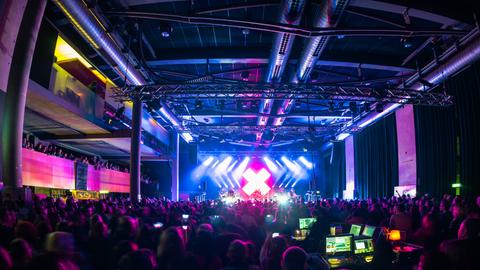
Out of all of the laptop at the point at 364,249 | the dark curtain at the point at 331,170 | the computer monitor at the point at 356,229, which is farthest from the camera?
the dark curtain at the point at 331,170

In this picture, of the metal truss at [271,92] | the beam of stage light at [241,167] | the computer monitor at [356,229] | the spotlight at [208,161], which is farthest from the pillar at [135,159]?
the beam of stage light at [241,167]

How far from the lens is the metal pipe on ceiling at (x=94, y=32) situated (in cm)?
929

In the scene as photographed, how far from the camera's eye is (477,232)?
4.61 m

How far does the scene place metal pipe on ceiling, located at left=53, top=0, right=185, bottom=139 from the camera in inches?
366

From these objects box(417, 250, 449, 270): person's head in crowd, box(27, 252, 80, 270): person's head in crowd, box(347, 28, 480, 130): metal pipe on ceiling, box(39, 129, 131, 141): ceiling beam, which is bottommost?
box(417, 250, 449, 270): person's head in crowd

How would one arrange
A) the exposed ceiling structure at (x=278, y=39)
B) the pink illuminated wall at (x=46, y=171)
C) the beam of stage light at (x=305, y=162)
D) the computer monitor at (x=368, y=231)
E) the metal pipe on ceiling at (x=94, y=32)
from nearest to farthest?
the computer monitor at (x=368, y=231)
the metal pipe on ceiling at (x=94, y=32)
the exposed ceiling structure at (x=278, y=39)
the pink illuminated wall at (x=46, y=171)
the beam of stage light at (x=305, y=162)

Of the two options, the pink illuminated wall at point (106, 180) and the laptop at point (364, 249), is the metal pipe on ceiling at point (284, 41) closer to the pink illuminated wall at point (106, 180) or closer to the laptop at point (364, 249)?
the laptop at point (364, 249)

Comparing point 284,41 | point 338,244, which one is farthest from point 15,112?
point 284,41

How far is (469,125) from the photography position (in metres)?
13.7

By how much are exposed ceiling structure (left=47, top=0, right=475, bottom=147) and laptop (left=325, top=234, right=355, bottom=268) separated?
5.42 m

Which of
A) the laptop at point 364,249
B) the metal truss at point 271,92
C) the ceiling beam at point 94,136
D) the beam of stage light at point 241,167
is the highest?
the metal truss at point 271,92

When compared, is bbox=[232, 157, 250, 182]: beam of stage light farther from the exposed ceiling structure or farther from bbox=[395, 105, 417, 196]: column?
bbox=[395, 105, 417, 196]: column

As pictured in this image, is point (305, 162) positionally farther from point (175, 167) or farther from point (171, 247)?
point (171, 247)

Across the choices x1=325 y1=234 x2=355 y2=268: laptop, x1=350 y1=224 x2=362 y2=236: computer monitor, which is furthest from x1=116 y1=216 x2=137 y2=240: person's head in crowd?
x1=350 y1=224 x2=362 y2=236: computer monitor
